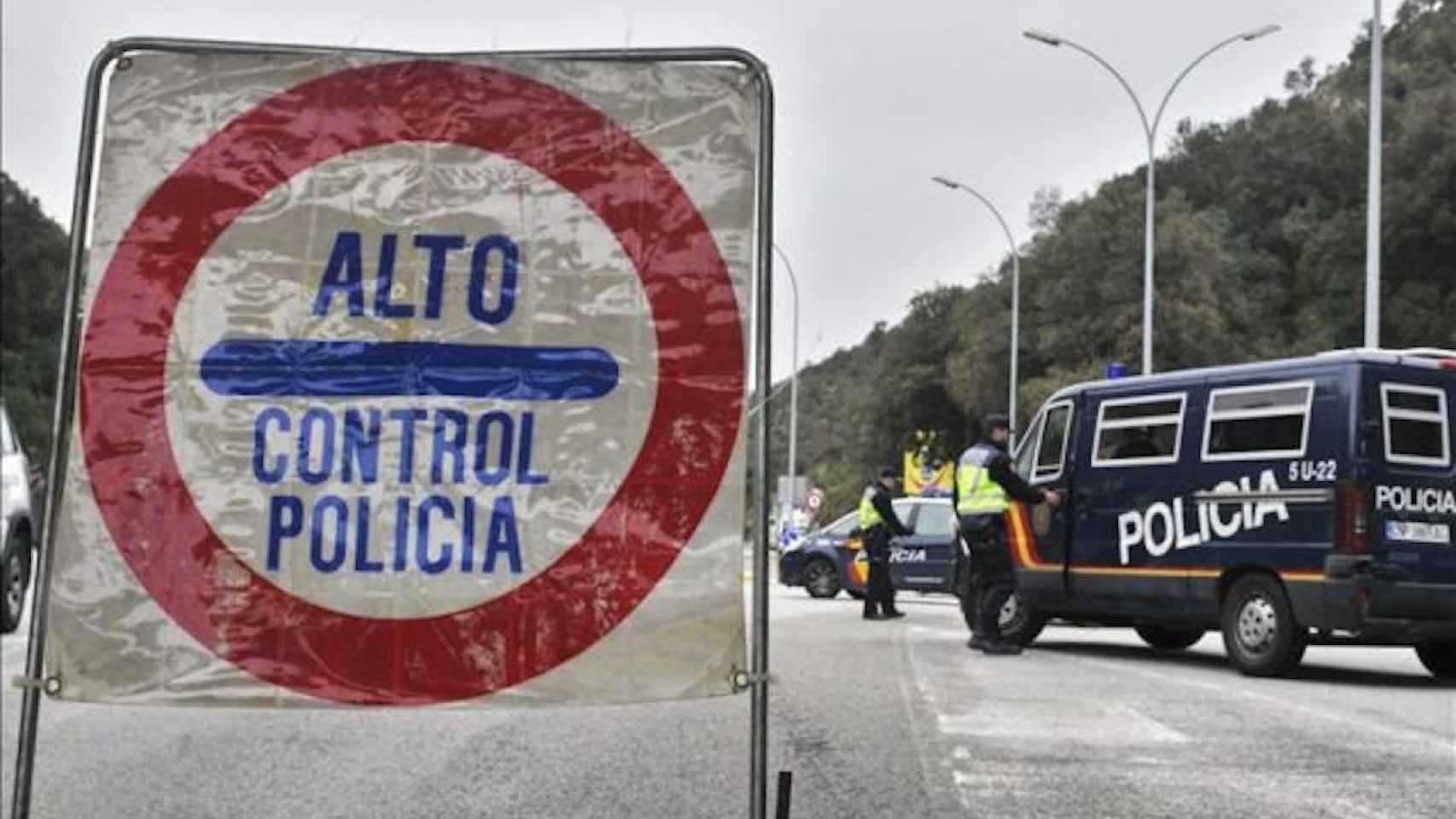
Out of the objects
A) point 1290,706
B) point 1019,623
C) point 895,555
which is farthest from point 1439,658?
point 895,555

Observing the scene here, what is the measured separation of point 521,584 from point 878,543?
16134 millimetres

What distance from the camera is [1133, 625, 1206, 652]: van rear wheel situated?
1462 cm

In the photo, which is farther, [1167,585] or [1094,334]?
[1167,585]

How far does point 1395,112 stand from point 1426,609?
121 inches

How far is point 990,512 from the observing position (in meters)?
13.2

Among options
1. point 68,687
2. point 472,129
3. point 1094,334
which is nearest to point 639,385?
point 472,129

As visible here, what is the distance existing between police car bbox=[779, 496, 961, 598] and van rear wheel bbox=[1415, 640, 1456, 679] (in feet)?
25.2

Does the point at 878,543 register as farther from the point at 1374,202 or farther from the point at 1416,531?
the point at 1374,202

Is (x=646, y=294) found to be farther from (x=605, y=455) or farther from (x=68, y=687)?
(x=68, y=687)

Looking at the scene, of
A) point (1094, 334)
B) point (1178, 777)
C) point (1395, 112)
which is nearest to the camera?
point (1395, 112)

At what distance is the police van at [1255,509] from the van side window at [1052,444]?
2 cm

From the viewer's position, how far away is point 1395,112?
5.41 meters

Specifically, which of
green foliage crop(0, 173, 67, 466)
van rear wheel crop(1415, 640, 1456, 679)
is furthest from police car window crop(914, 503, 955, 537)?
green foliage crop(0, 173, 67, 466)

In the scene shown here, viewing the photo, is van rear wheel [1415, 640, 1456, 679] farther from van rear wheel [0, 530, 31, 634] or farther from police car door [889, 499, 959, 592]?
van rear wheel [0, 530, 31, 634]
